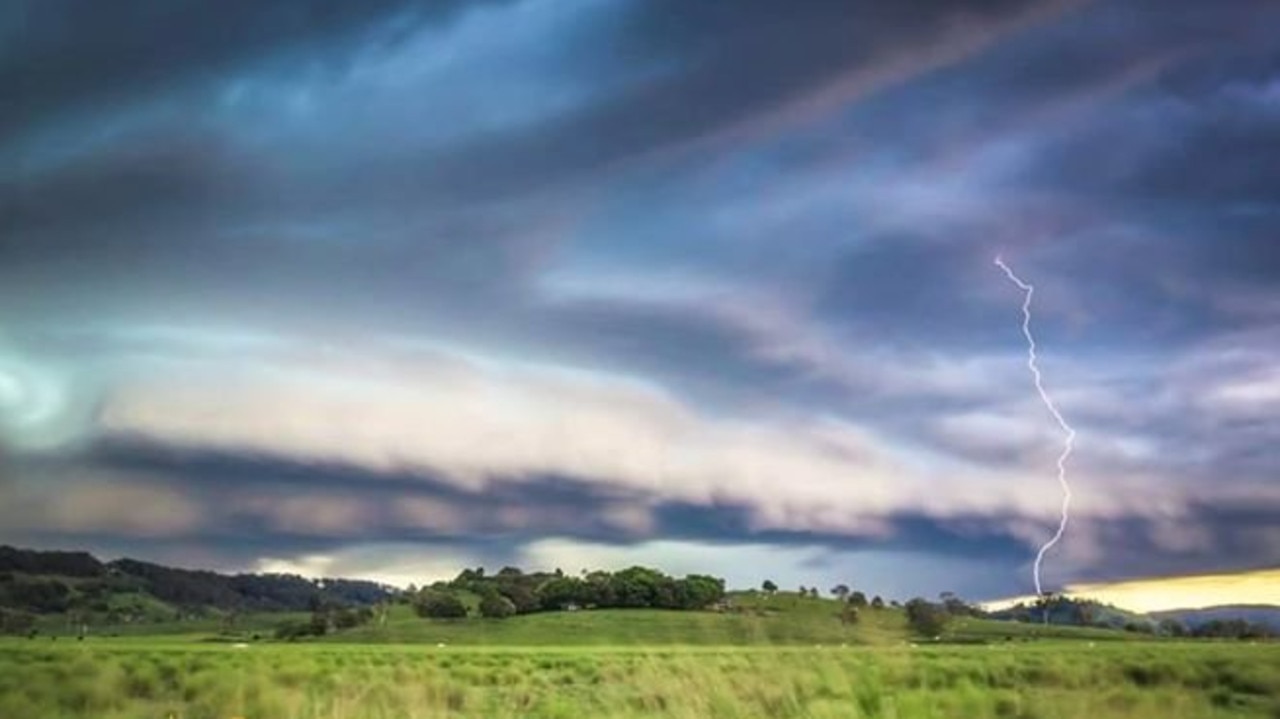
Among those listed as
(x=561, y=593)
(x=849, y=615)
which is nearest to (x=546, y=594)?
(x=561, y=593)

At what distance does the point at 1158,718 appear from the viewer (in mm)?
10992

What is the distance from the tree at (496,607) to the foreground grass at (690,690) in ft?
242

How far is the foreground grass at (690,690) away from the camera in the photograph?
34.0 ft

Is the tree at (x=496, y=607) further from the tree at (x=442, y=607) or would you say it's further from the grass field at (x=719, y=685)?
the grass field at (x=719, y=685)

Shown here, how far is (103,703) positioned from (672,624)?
12403mm

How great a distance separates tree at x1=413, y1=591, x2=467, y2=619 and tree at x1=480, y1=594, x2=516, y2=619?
2.35 metres

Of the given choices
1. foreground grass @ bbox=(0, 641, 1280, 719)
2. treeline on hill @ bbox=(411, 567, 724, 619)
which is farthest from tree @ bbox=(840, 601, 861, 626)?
treeline on hill @ bbox=(411, 567, 724, 619)

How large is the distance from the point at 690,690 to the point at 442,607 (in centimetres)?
10146

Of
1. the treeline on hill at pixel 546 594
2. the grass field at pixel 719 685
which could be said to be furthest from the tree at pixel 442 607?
the grass field at pixel 719 685

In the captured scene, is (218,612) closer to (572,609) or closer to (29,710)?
(572,609)

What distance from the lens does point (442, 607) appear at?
108688 millimetres

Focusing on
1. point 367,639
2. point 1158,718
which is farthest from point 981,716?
point 367,639

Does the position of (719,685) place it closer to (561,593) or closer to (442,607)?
(442,607)

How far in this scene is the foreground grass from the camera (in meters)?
10.4
